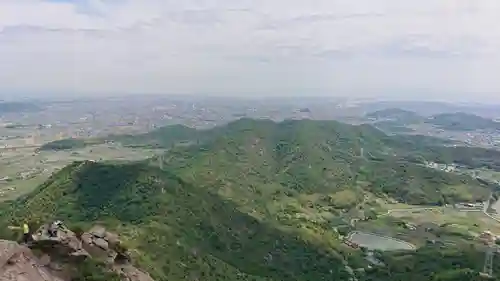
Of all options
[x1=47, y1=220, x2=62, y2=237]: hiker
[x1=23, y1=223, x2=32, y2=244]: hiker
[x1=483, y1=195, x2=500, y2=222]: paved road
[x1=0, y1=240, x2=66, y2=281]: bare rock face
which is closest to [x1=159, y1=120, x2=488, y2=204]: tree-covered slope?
[x1=483, y1=195, x2=500, y2=222]: paved road

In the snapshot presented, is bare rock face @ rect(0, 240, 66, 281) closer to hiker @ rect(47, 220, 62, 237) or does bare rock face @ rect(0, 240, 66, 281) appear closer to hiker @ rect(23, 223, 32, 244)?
hiker @ rect(23, 223, 32, 244)

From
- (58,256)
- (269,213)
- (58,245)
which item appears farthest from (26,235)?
(269,213)

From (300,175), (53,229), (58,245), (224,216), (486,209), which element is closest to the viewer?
(58,245)

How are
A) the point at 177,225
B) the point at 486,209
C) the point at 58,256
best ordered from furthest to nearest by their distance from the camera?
1. the point at 486,209
2. the point at 177,225
3. the point at 58,256

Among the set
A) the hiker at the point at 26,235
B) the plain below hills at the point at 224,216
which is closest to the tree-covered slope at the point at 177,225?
the plain below hills at the point at 224,216

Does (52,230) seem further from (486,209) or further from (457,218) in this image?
(486,209)
